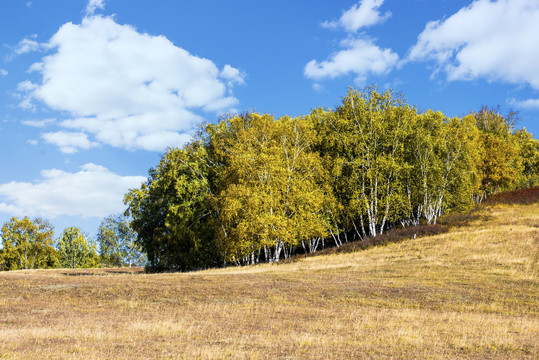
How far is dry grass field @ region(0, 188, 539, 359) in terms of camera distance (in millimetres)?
12680

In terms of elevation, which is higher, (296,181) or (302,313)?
(296,181)

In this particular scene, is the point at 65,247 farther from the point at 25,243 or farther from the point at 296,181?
the point at 296,181

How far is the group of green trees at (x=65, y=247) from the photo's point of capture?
84.6m

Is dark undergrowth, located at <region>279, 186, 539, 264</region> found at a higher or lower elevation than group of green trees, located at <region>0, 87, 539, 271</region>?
lower

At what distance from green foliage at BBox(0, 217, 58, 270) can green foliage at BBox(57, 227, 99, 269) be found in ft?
35.7

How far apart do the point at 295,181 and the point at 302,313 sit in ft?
94.7

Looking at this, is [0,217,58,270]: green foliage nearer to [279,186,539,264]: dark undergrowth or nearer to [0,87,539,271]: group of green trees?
[0,87,539,271]: group of green trees

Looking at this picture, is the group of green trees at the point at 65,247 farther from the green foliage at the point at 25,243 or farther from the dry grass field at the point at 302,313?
the dry grass field at the point at 302,313

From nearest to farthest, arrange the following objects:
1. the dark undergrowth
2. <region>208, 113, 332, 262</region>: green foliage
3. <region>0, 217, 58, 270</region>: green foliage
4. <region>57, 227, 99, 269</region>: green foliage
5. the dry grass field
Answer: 1. the dry grass field
2. <region>208, 113, 332, 262</region>: green foliage
3. the dark undergrowth
4. <region>0, 217, 58, 270</region>: green foliage
5. <region>57, 227, 99, 269</region>: green foliage

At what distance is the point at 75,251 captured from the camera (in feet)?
323

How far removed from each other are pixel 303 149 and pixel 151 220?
2019 cm

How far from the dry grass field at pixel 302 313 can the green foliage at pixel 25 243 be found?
63785mm

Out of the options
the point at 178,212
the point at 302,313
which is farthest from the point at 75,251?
the point at 302,313

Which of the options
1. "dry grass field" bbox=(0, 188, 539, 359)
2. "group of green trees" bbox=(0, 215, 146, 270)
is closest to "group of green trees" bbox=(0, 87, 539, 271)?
"dry grass field" bbox=(0, 188, 539, 359)
